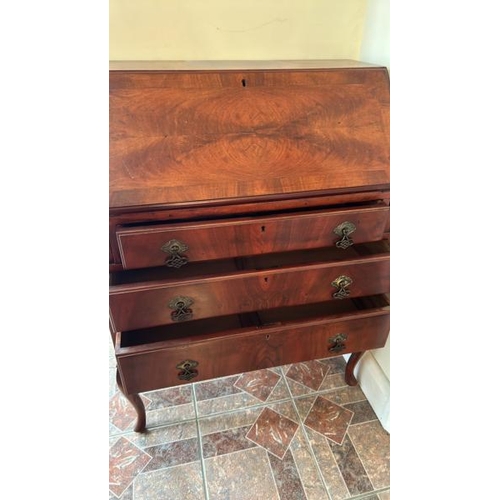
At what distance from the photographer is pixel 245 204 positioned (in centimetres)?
80

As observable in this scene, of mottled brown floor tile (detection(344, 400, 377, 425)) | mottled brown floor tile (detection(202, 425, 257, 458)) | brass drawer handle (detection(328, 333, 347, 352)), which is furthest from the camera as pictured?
mottled brown floor tile (detection(344, 400, 377, 425))

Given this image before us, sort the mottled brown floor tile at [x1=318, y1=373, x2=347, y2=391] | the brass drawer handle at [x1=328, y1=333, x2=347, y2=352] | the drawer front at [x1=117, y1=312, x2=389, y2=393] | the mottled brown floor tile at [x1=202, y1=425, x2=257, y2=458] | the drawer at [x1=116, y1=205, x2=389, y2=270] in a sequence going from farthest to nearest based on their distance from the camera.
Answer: the mottled brown floor tile at [x1=318, y1=373, x2=347, y2=391] → the mottled brown floor tile at [x1=202, y1=425, x2=257, y2=458] → the brass drawer handle at [x1=328, y1=333, x2=347, y2=352] → the drawer front at [x1=117, y1=312, x2=389, y2=393] → the drawer at [x1=116, y1=205, x2=389, y2=270]

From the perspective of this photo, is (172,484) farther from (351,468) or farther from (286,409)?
(351,468)

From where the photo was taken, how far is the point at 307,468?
3.60ft

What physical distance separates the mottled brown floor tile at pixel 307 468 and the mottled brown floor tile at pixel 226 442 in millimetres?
144

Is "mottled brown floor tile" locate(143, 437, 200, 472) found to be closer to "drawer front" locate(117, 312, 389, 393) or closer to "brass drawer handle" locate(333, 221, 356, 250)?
"drawer front" locate(117, 312, 389, 393)

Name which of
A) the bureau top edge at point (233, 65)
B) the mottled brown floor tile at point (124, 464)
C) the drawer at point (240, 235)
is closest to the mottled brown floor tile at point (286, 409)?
the mottled brown floor tile at point (124, 464)

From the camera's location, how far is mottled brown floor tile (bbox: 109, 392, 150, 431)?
120 cm

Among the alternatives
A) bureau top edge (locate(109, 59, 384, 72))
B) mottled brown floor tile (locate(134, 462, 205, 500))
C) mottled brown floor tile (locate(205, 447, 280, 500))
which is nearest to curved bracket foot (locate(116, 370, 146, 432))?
mottled brown floor tile (locate(134, 462, 205, 500))

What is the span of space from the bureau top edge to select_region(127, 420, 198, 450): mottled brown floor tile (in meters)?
1.11

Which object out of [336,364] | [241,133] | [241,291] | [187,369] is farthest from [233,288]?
[336,364]

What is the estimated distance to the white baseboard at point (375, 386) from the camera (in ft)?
3.91
